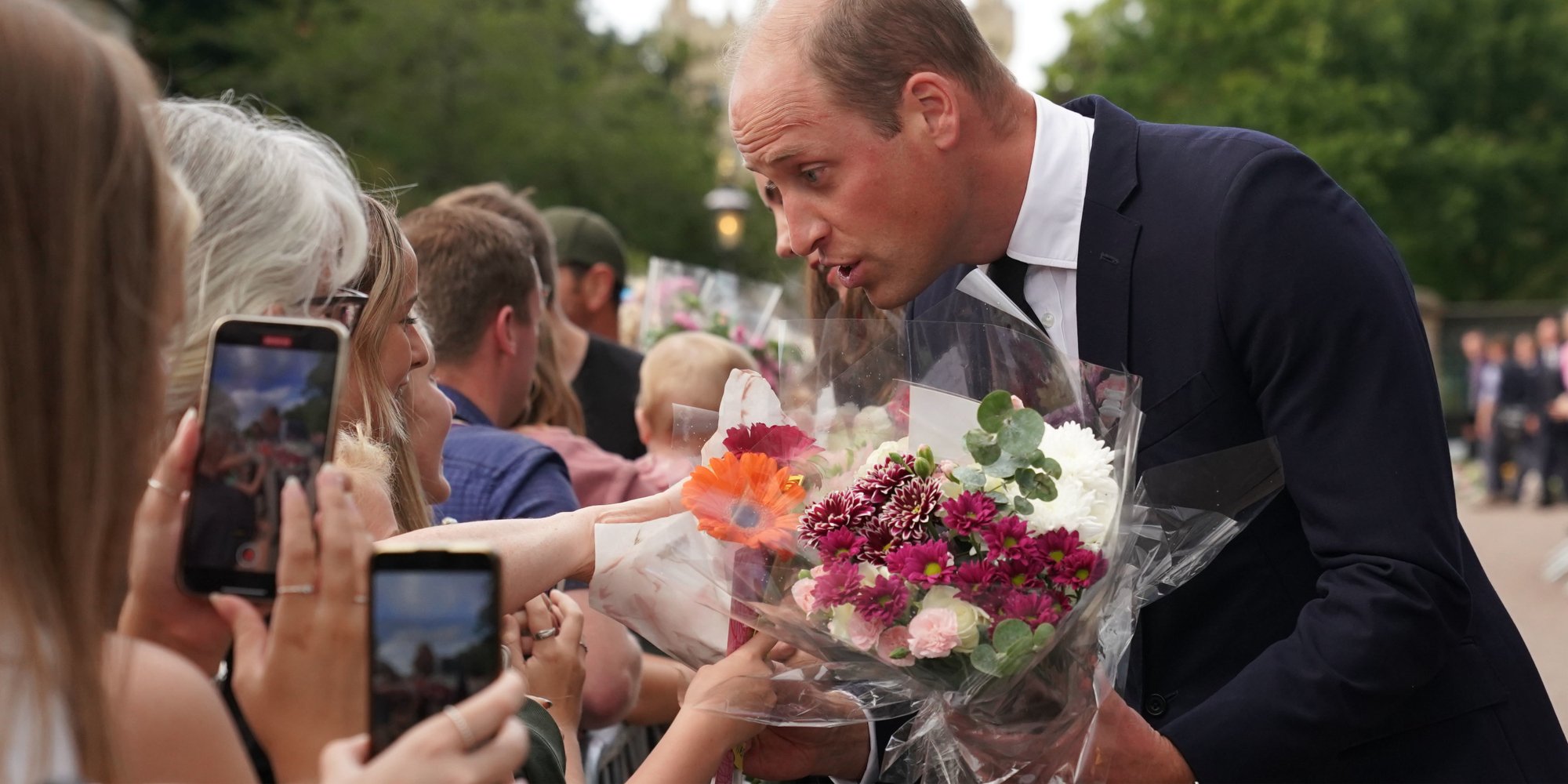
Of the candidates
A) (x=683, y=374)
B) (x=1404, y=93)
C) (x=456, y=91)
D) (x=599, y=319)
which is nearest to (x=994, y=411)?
(x=683, y=374)

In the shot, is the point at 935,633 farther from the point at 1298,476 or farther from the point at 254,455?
the point at 254,455

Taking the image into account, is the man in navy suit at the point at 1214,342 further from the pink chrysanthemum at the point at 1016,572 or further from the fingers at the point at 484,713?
the fingers at the point at 484,713

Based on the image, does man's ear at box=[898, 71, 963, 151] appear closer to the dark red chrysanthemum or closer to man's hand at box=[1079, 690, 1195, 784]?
the dark red chrysanthemum

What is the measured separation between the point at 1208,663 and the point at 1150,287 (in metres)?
0.63

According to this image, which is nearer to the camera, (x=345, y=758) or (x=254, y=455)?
(x=345, y=758)

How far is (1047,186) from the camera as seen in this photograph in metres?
2.59

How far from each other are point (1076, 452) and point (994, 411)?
0.13 m

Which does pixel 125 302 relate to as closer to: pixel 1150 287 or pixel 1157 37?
pixel 1150 287

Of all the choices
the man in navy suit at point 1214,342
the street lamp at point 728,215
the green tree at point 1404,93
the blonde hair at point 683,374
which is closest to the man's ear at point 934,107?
the man in navy suit at point 1214,342

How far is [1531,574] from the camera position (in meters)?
14.4

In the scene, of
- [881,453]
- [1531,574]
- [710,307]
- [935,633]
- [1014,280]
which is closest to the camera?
[935,633]

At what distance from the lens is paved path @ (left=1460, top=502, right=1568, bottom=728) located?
33.3 ft

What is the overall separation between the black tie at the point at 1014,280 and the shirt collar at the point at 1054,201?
57mm

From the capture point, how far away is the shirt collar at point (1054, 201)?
2574mm
